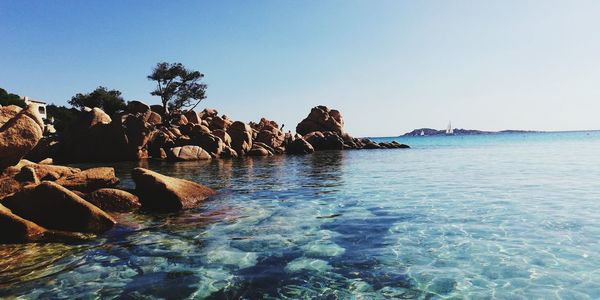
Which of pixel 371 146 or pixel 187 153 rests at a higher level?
pixel 187 153

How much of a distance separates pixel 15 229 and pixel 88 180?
4345 millimetres

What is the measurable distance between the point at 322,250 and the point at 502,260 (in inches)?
135

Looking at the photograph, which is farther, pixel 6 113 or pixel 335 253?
pixel 6 113

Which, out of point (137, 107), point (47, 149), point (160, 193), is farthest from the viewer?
point (137, 107)

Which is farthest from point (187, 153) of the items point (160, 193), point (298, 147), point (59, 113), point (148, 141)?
point (59, 113)

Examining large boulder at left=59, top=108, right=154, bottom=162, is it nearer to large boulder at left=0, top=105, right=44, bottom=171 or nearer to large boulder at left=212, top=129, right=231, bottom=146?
large boulder at left=212, top=129, right=231, bottom=146

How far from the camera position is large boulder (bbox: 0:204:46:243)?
9.61 meters

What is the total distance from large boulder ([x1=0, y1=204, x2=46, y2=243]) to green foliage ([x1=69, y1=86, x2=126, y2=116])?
228ft

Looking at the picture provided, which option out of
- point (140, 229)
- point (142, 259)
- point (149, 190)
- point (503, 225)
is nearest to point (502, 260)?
point (503, 225)

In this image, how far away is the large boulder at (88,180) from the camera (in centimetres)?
1363

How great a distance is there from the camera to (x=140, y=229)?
35.4 ft

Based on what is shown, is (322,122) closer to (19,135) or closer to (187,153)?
(187,153)

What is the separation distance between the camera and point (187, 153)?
4012 cm

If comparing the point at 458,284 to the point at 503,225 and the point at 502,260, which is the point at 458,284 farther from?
the point at 503,225
